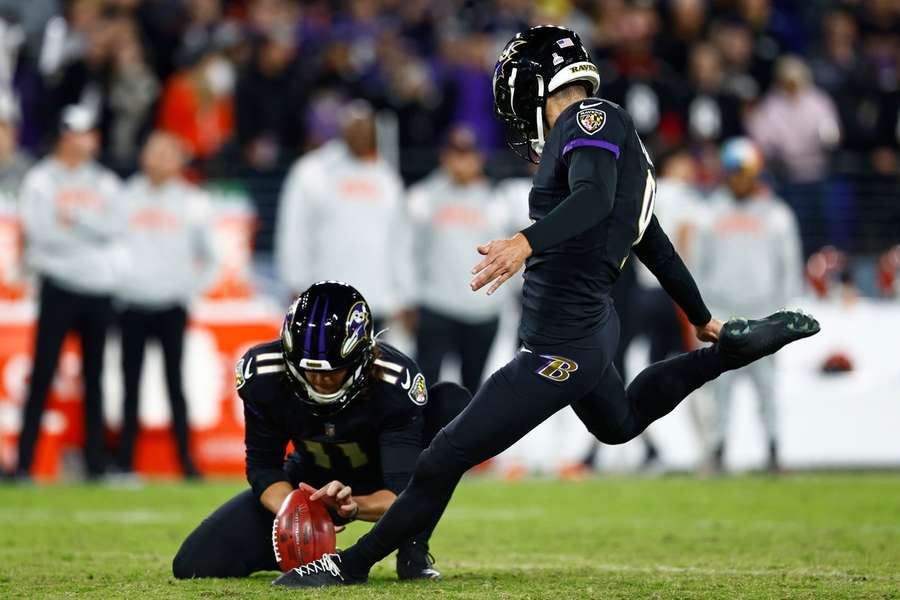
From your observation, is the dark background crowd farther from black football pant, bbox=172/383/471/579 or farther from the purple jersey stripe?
the purple jersey stripe

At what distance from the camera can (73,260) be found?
441 inches

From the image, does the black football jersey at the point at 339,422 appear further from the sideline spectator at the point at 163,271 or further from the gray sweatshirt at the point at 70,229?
the sideline spectator at the point at 163,271

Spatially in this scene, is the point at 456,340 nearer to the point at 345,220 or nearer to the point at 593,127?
the point at 345,220

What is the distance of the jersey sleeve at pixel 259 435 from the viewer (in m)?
5.92

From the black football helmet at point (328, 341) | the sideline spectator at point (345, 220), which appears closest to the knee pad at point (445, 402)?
the black football helmet at point (328, 341)

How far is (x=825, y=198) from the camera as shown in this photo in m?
14.1

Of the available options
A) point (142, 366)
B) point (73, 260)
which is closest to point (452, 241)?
point (142, 366)

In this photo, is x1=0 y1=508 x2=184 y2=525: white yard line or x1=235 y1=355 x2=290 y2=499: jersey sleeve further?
x1=0 y1=508 x2=184 y2=525: white yard line

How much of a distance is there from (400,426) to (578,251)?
110 centimetres

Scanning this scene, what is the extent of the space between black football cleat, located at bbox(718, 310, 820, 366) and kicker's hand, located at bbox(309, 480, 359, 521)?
1546 mm

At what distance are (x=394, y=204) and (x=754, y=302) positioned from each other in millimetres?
3021

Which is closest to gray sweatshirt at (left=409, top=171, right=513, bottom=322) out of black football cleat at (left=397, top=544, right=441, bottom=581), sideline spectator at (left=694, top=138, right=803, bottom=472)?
sideline spectator at (left=694, top=138, right=803, bottom=472)

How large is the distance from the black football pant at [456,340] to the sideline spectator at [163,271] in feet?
5.67

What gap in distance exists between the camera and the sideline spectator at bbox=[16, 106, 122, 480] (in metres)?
11.1
